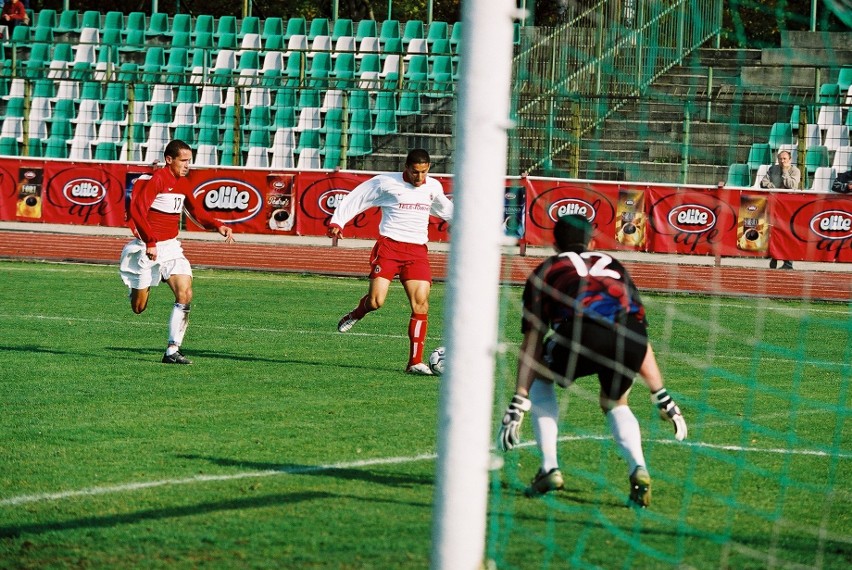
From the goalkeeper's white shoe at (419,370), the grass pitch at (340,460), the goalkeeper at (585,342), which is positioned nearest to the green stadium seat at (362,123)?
the grass pitch at (340,460)

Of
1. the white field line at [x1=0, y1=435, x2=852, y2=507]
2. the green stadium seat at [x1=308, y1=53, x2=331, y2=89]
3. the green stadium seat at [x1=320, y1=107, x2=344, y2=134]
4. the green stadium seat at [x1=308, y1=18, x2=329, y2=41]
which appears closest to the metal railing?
the white field line at [x1=0, y1=435, x2=852, y2=507]

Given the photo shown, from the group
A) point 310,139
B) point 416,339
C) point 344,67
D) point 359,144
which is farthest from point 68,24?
point 416,339

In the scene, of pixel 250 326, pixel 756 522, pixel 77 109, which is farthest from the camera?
pixel 77 109

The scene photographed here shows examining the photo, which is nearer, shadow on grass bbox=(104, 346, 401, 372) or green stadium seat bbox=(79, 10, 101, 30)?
shadow on grass bbox=(104, 346, 401, 372)

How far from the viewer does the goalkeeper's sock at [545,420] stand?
6609 millimetres

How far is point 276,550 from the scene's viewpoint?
552cm

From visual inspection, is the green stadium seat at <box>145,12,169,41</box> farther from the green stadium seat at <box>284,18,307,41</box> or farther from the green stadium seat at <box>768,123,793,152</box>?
the green stadium seat at <box>768,123,793,152</box>

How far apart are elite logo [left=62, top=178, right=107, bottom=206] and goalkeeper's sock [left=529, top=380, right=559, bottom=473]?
17.7 m

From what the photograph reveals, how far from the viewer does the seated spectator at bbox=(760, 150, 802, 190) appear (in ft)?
→ 65.8

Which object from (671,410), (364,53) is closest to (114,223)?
(364,53)

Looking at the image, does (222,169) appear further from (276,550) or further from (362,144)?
(276,550)

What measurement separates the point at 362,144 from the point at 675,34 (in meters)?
6.37

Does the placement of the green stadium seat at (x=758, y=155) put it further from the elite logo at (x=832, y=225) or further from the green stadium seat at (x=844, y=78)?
the green stadium seat at (x=844, y=78)

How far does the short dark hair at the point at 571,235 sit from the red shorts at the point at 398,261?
15.9 ft
